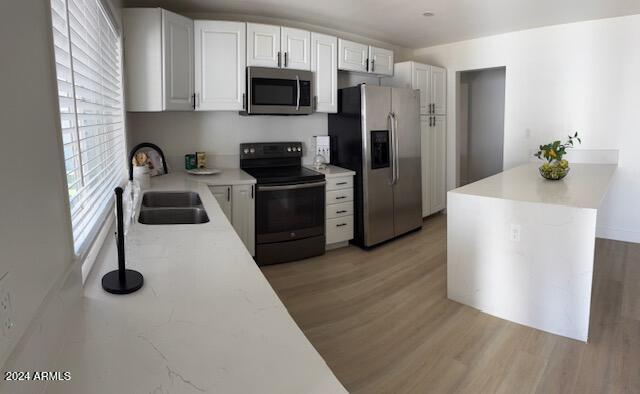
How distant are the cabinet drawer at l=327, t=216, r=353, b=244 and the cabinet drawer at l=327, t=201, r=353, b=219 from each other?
1.7 inches

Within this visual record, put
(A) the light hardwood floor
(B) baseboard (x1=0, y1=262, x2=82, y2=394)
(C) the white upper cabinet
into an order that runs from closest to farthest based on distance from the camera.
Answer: (B) baseboard (x1=0, y1=262, x2=82, y2=394)
(A) the light hardwood floor
(C) the white upper cabinet

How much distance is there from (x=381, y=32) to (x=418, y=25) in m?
0.46

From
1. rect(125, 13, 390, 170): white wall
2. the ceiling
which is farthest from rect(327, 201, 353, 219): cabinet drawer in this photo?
the ceiling

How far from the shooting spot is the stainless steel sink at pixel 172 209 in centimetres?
234

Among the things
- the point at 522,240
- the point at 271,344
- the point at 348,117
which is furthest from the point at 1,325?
the point at 348,117

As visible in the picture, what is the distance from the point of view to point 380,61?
4.62m

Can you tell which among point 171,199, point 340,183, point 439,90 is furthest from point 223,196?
point 439,90

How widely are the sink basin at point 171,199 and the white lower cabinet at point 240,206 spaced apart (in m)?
0.49

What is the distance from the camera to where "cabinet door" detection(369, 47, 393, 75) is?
177 inches

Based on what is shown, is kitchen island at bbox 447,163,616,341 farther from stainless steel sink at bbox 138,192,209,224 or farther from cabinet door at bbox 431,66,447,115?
cabinet door at bbox 431,66,447,115

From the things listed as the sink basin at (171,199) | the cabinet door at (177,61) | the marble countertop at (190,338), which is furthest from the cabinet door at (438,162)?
the marble countertop at (190,338)

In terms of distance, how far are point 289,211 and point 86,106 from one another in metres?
2.12

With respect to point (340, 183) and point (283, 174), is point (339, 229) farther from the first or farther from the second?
point (283, 174)

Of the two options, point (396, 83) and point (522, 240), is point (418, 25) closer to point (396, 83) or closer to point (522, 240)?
point (396, 83)
